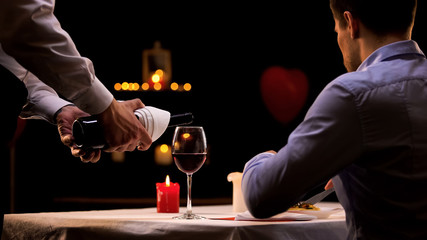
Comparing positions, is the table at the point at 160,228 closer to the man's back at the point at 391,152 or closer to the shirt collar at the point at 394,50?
the man's back at the point at 391,152

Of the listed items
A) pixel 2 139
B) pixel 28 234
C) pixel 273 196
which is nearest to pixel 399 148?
pixel 273 196

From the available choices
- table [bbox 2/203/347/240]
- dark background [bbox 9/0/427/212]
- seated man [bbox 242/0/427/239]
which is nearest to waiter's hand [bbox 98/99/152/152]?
table [bbox 2/203/347/240]

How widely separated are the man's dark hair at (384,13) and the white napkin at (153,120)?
69 cm

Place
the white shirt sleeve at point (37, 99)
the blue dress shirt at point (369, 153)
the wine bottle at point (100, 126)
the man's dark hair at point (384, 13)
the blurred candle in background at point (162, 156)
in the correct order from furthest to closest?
the blurred candle in background at point (162, 156), the white shirt sleeve at point (37, 99), the wine bottle at point (100, 126), the man's dark hair at point (384, 13), the blue dress shirt at point (369, 153)

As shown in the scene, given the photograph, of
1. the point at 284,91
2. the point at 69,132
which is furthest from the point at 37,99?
the point at 284,91

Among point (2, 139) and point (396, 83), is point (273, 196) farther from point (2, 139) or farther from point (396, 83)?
point (2, 139)

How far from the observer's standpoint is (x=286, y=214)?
159cm

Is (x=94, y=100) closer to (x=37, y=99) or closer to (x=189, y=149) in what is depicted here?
(x=189, y=149)

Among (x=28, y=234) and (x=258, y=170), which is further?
(x=28, y=234)

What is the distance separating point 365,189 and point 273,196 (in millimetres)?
213

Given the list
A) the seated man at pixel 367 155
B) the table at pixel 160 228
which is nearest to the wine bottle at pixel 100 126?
the table at pixel 160 228

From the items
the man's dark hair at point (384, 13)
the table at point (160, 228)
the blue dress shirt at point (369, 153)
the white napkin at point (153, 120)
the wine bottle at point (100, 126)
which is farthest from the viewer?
the white napkin at point (153, 120)

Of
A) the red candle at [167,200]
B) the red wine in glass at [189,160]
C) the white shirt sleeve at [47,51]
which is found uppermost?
the white shirt sleeve at [47,51]

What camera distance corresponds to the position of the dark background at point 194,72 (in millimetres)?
6406
